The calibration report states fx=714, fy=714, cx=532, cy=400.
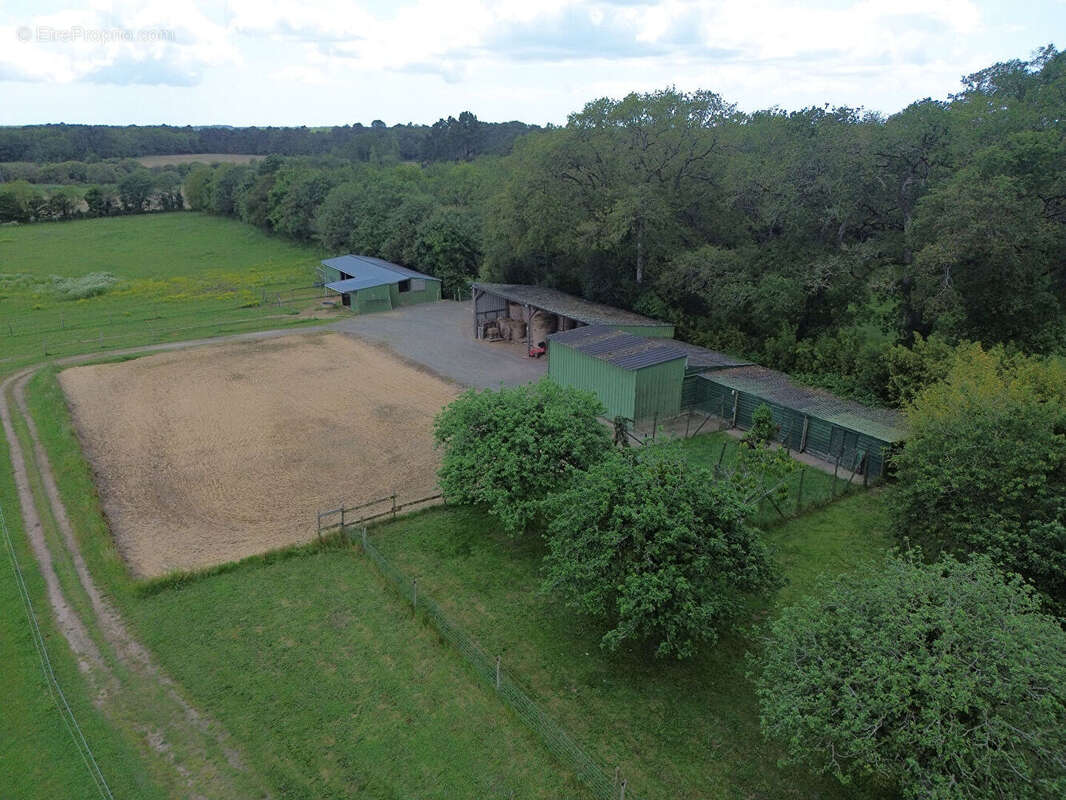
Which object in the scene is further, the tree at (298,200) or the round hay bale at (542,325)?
the tree at (298,200)

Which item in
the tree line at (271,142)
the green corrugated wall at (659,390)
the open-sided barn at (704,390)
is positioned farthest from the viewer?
the tree line at (271,142)


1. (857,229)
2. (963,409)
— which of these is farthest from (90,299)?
(963,409)

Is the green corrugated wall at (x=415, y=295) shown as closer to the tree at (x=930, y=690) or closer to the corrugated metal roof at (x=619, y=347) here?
the corrugated metal roof at (x=619, y=347)

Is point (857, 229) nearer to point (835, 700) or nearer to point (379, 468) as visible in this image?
point (379, 468)

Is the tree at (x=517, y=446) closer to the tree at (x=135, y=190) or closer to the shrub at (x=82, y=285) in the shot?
the shrub at (x=82, y=285)

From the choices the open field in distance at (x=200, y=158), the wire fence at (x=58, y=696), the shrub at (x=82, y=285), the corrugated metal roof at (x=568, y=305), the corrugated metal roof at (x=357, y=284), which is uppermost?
the open field in distance at (x=200, y=158)

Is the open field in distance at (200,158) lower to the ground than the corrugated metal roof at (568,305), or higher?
higher

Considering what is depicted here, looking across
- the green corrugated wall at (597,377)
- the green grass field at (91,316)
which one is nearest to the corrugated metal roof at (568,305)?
the green corrugated wall at (597,377)

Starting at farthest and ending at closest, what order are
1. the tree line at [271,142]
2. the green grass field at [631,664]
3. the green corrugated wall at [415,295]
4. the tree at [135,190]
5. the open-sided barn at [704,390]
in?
the tree line at [271,142], the tree at [135,190], the green corrugated wall at [415,295], the open-sided barn at [704,390], the green grass field at [631,664]
